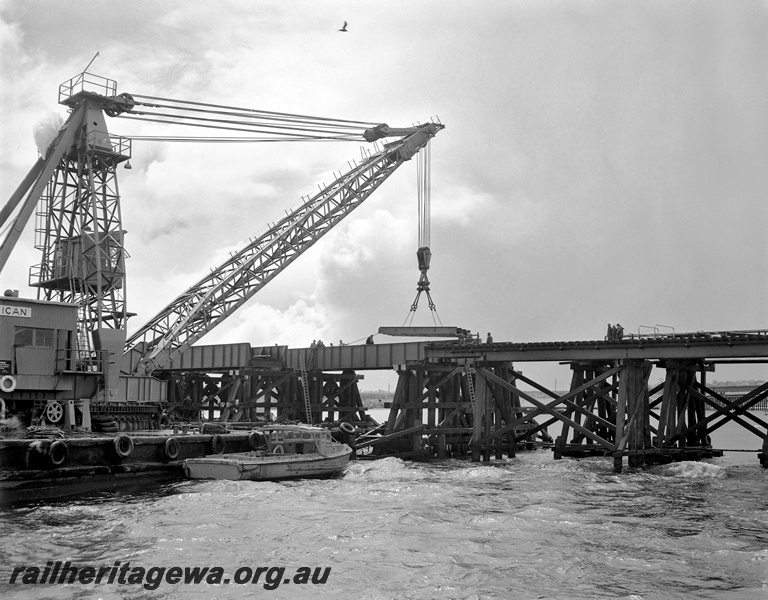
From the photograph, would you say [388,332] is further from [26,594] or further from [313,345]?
[26,594]

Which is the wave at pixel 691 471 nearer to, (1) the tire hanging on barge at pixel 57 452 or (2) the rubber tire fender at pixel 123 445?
(2) the rubber tire fender at pixel 123 445

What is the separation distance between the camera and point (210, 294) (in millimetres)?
65188

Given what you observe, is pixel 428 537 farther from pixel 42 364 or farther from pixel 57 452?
pixel 42 364

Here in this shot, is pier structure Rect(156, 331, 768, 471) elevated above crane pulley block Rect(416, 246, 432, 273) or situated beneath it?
situated beneath

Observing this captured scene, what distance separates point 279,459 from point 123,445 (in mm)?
7494

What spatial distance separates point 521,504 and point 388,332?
31207 millimetres

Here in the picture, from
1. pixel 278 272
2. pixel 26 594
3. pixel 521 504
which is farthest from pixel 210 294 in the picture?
pixel 26 594

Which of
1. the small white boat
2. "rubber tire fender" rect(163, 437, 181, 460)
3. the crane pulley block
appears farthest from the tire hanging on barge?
the crane pulley block

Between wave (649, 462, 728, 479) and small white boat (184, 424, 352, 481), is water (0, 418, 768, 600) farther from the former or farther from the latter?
wave (649, 462, 728, 479)

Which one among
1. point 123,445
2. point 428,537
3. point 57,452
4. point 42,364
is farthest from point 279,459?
point 428,537

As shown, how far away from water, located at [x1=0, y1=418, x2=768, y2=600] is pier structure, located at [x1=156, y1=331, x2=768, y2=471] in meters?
7.58

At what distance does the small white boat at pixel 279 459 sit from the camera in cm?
3828

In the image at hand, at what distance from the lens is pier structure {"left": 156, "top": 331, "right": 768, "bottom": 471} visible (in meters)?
44.8

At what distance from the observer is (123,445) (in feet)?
122
